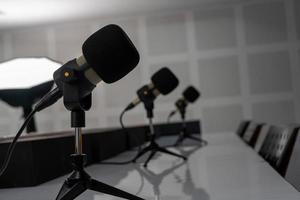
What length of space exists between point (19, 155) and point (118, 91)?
5.16 meters

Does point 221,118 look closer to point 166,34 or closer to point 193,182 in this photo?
point 166,34

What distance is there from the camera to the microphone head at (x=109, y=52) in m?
0.75

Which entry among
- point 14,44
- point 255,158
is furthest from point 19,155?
point 14,44

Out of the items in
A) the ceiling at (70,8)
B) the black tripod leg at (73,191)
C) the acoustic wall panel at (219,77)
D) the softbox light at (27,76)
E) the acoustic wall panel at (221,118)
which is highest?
the ceiling at (70,8)

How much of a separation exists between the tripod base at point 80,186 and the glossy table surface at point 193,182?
118 mm

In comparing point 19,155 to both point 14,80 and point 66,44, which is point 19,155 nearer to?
A: point 14,80

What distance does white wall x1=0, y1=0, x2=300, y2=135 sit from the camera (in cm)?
589

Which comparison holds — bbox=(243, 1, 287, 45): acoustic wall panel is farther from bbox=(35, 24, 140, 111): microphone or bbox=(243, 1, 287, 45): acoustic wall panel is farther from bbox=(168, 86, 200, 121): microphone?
bbox=(35, 24, 140, 111): microphone

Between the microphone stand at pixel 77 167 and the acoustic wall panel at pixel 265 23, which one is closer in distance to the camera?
the microphone stand at pixel 77 167

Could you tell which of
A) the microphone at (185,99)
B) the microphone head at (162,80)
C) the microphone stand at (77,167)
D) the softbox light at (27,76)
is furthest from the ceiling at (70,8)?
the microphone stand at (77,167)

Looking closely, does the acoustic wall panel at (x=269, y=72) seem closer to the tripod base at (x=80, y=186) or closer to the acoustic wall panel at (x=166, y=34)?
the acoustic wall panel at (x=166, y=34)

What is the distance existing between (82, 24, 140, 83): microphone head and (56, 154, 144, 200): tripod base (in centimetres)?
18

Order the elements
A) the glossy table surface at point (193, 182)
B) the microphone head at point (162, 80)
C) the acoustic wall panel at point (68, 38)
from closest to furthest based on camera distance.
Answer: the glossy table surface at point (193, 182) → the microphone head at point (162, 80) → the acoustic wall panel at point (68, 38)

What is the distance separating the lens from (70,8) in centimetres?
569
